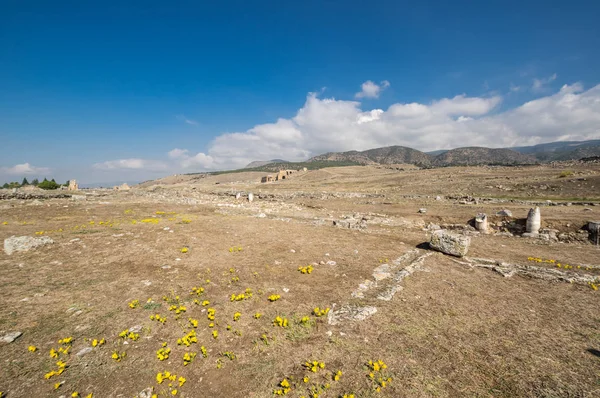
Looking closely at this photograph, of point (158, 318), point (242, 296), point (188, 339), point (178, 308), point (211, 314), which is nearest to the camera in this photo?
point (188, 339)

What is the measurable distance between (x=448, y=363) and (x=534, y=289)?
6632mm

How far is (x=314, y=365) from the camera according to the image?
16.6 ft

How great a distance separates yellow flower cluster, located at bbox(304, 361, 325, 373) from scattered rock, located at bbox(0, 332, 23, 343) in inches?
256

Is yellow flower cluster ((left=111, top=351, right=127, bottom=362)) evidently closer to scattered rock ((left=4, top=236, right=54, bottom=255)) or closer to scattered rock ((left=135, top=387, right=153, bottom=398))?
scattered rock ((left=135, top=387, right=153, bottom=398))

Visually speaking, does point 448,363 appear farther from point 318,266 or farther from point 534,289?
point 534,289

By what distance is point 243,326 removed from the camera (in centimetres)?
641

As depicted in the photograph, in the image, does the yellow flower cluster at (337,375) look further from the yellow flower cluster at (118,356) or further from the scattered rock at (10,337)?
the scattered rock at (10,337)

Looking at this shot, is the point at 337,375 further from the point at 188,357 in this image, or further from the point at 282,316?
the point at 188,357

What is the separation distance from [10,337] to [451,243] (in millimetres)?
16149

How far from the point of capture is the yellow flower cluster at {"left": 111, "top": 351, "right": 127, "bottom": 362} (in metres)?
5.03

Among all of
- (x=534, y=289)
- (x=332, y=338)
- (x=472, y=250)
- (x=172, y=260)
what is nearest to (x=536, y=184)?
(x=472, y=250)

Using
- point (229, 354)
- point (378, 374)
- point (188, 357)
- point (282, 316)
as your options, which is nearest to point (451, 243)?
point (378, 374)

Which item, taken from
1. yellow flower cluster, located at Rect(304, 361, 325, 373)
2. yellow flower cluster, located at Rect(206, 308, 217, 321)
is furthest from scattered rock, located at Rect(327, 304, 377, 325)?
yellow flower cluster, located at Rect(206, 308, 217, 321)

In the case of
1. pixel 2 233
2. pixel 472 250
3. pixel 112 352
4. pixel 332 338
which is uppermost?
pixel 2 233
